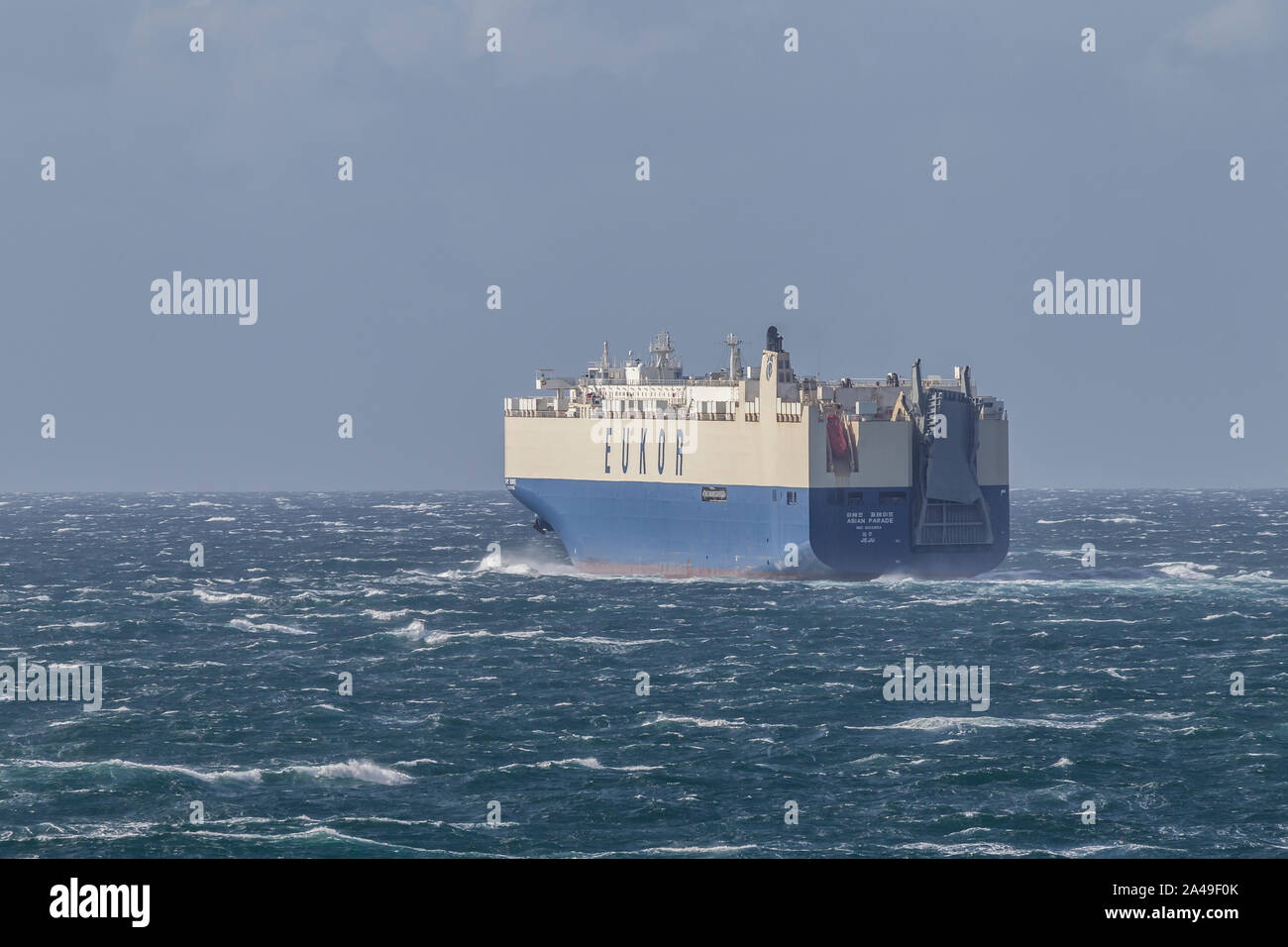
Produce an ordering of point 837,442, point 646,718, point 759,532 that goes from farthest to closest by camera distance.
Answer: point 759,532 → point 837,442 → point 646,718

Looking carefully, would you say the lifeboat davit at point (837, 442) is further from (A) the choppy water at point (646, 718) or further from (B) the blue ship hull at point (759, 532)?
(A) the choppy water at point (646, 718)

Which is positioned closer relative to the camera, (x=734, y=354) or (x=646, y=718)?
(x=646, y=718)

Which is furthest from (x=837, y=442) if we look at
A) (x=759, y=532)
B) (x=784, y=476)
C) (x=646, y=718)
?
(x=646, y=718)

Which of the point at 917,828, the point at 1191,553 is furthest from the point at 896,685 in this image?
the point at 1191,553

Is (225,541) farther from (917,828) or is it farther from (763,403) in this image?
(917,828)

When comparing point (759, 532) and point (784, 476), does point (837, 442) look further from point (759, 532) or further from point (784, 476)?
point (759, 532)

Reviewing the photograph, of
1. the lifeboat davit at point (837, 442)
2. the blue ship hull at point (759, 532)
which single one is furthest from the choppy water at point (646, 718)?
the lifeboat davit at point (837, 442)
